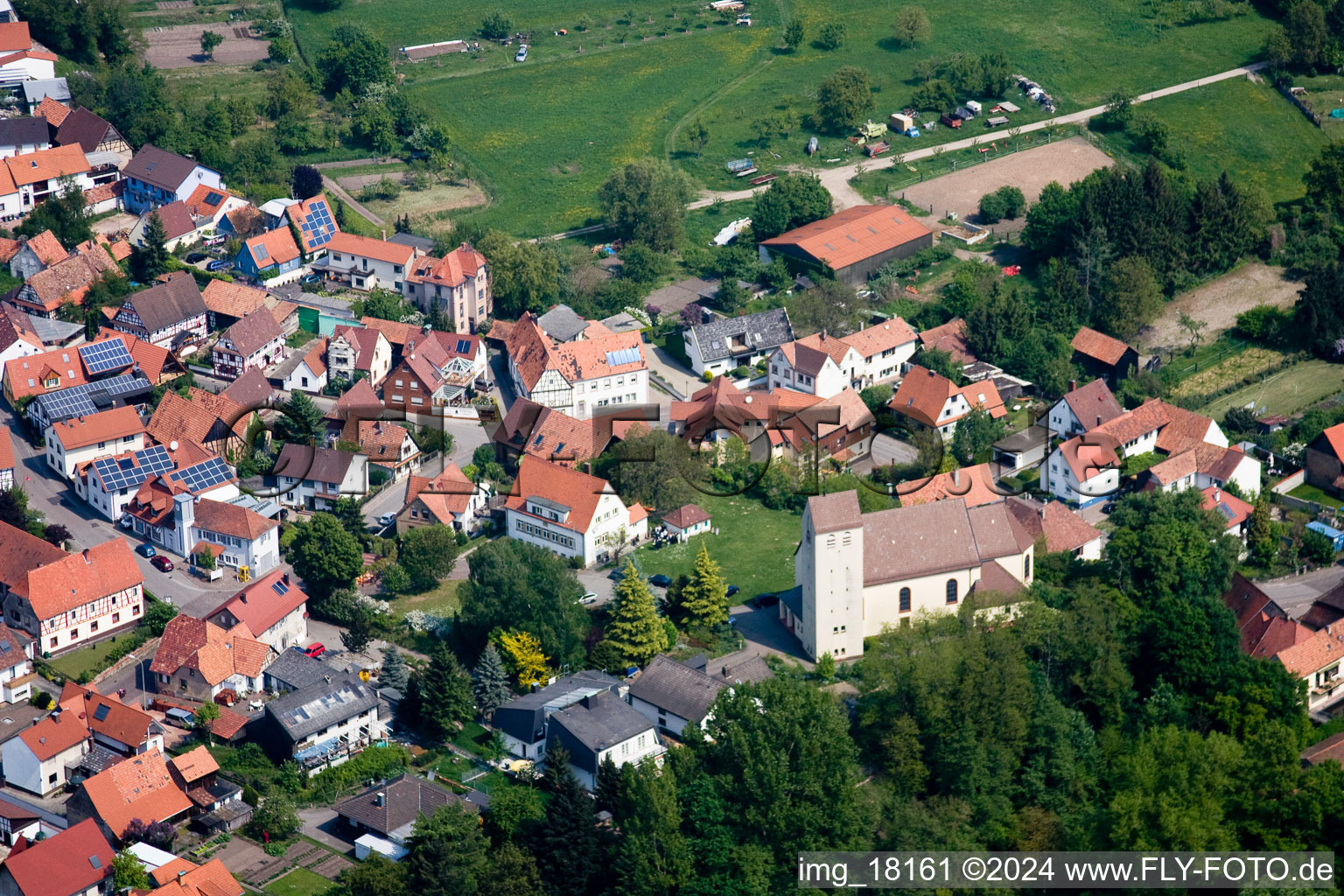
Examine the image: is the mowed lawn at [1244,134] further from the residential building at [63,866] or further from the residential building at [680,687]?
the residential building at [63,866]

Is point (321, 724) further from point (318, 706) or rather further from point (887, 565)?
point (887, 565)

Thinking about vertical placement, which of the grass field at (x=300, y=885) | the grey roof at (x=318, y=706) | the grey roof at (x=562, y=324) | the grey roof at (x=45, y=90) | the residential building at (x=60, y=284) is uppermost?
the grey roof at (x=45, y=90)

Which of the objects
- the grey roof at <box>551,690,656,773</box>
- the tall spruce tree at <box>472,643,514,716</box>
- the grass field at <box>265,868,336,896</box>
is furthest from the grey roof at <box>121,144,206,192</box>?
the grass field at <box>265,868,336,896</box>

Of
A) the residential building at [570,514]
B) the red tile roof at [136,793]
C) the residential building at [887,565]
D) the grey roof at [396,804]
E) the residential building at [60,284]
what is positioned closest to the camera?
the grey roof at [396,804]

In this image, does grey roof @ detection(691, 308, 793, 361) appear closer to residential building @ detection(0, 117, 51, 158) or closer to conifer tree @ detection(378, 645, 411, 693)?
conifer tree @ detection(378, 645, 411, 693)

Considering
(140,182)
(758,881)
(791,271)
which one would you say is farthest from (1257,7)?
(758,881)

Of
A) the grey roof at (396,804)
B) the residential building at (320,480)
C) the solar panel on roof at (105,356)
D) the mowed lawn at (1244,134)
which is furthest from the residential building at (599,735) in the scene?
the mowed lawn at (1244,134)
